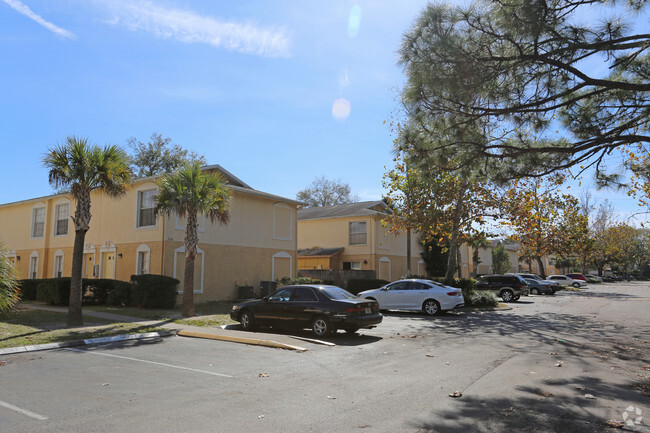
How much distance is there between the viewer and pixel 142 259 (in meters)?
21.8

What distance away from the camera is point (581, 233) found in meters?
40.6

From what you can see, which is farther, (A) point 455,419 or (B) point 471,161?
(B) point 471,161

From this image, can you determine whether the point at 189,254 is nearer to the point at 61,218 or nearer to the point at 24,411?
the point at 24,411

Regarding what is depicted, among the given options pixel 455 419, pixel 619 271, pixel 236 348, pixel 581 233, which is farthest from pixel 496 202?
pixel 619 271

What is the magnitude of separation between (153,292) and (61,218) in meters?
12.3

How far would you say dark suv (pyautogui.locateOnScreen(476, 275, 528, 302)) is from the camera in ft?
96.2

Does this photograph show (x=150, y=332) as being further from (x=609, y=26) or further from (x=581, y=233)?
(x=581, y=233)

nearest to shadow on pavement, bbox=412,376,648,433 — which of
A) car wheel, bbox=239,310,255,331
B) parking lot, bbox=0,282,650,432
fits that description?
parking lot, bbox=0,282,650,432

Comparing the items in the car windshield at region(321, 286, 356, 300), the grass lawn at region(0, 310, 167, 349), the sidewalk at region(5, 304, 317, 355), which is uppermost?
the car windshield at region(321, 286, 356, 300)

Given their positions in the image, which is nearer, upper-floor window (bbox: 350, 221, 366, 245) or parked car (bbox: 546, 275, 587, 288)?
upper-floor window (bbox: 350, 221, 366, 245)

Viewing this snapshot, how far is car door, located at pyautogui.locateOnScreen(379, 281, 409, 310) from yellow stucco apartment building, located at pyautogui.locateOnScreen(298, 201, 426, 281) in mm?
13193

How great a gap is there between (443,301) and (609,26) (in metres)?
12.3

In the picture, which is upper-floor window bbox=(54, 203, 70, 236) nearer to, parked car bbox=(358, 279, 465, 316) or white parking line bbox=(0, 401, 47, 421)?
parked car bbox=(358, 279, 465, 316)

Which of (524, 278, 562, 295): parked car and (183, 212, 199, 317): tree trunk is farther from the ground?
(183, 212, 199, 317): tree trunk
